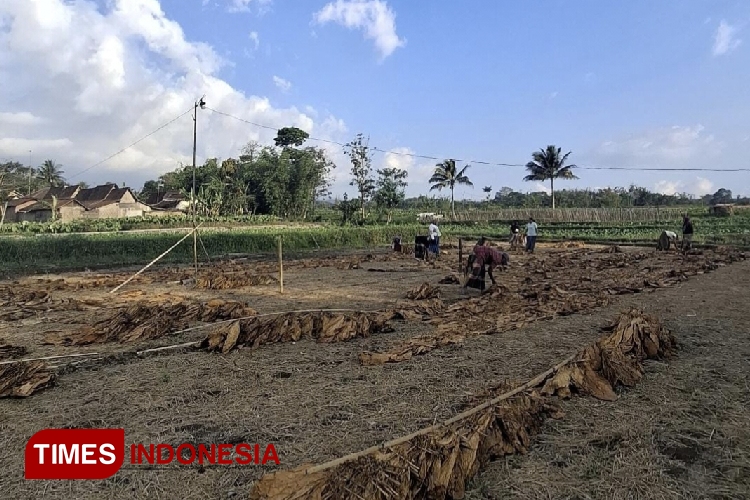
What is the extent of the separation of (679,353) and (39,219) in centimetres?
6143

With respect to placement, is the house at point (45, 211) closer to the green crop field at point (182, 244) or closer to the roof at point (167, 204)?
the roof at point (167, 204)

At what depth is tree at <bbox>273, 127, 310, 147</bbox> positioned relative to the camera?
233 ft

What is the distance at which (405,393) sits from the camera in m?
4.59

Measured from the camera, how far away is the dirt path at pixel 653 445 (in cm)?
300

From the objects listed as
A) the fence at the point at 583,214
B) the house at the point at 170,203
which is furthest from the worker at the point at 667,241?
the house at the point at 170,203

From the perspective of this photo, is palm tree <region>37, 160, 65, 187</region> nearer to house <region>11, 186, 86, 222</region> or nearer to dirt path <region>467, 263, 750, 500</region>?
house <region>11, 186, 86, 222</region>

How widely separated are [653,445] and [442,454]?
1.74 m

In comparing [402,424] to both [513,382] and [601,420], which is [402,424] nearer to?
[513,382]

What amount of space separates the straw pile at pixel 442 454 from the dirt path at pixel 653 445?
0.45ft

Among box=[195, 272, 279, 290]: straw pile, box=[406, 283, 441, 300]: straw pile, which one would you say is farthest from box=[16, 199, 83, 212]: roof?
box=[406, 283, 441, 300]: straw pile

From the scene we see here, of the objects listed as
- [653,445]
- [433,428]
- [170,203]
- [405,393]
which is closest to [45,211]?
[170,203]

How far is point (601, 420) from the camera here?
396 centimetres

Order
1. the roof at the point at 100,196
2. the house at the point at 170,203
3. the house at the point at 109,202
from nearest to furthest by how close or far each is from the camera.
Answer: the house at the point at 109,202
the roof at the point at 100,196
the house at the point at 170,203

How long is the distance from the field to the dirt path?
0.05 feet
